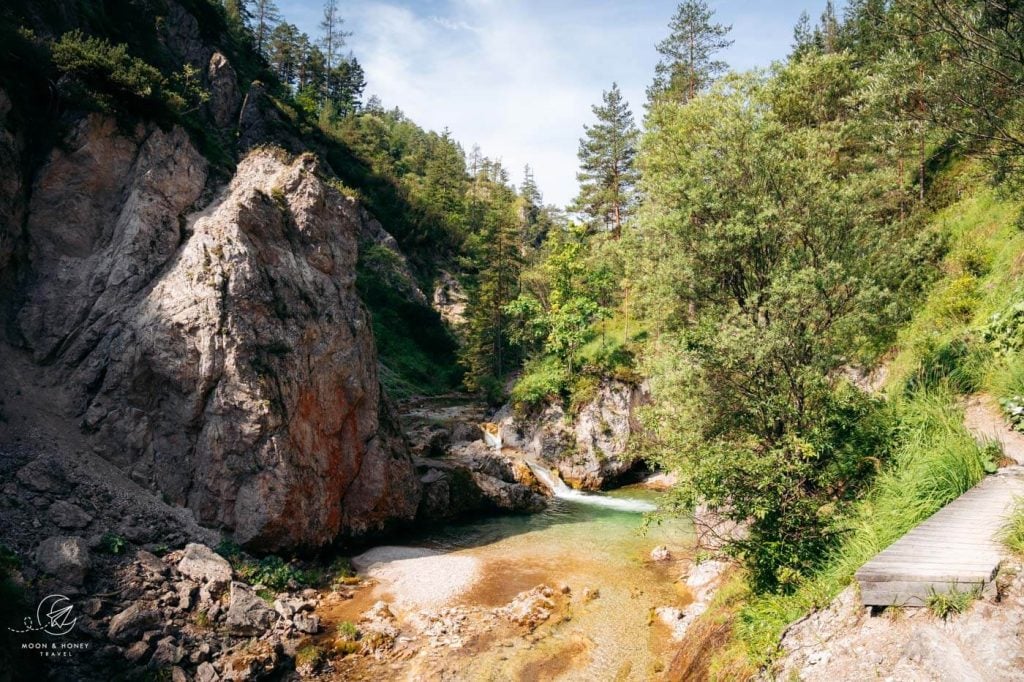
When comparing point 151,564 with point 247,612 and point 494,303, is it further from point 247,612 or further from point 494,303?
point 494,303

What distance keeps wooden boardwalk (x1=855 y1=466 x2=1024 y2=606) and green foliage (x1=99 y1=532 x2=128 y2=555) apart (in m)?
14.3

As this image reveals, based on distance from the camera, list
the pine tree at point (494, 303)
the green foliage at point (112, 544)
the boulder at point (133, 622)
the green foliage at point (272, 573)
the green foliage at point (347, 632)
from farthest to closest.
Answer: the pine tree at point (494, 303), the green foliage at point (272, 573), the green foliage at point (347, 632), the green foliage at point (112, 544), the boulder at point (133, 622)

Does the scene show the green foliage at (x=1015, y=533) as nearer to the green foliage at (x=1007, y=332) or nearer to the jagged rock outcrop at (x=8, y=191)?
the green foliage at (x=1007, y=332)

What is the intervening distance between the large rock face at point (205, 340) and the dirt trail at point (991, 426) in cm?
1669

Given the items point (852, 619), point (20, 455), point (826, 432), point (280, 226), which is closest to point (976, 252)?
point (826, 432)

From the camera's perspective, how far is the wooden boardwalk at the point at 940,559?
16.8 feet

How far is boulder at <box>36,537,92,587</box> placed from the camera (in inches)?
405

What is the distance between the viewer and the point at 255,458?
15.6m

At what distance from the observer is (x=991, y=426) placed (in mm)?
9078

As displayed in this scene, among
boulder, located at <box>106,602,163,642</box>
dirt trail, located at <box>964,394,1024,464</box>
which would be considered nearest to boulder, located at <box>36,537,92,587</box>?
boulder, located at <box>106,602,163,642</box>

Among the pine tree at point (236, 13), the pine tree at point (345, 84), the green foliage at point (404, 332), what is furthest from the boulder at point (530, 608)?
the pine tree at point (345, 84)

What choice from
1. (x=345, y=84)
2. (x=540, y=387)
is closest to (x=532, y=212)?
(x=345, y=84)

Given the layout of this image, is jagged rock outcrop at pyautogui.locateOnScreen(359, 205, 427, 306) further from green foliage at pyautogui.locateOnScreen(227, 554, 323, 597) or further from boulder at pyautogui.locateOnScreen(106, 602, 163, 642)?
boulder at pyautogui.locateOnScreen(106, 602, 163, 642)

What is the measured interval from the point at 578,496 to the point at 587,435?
4.15 m
